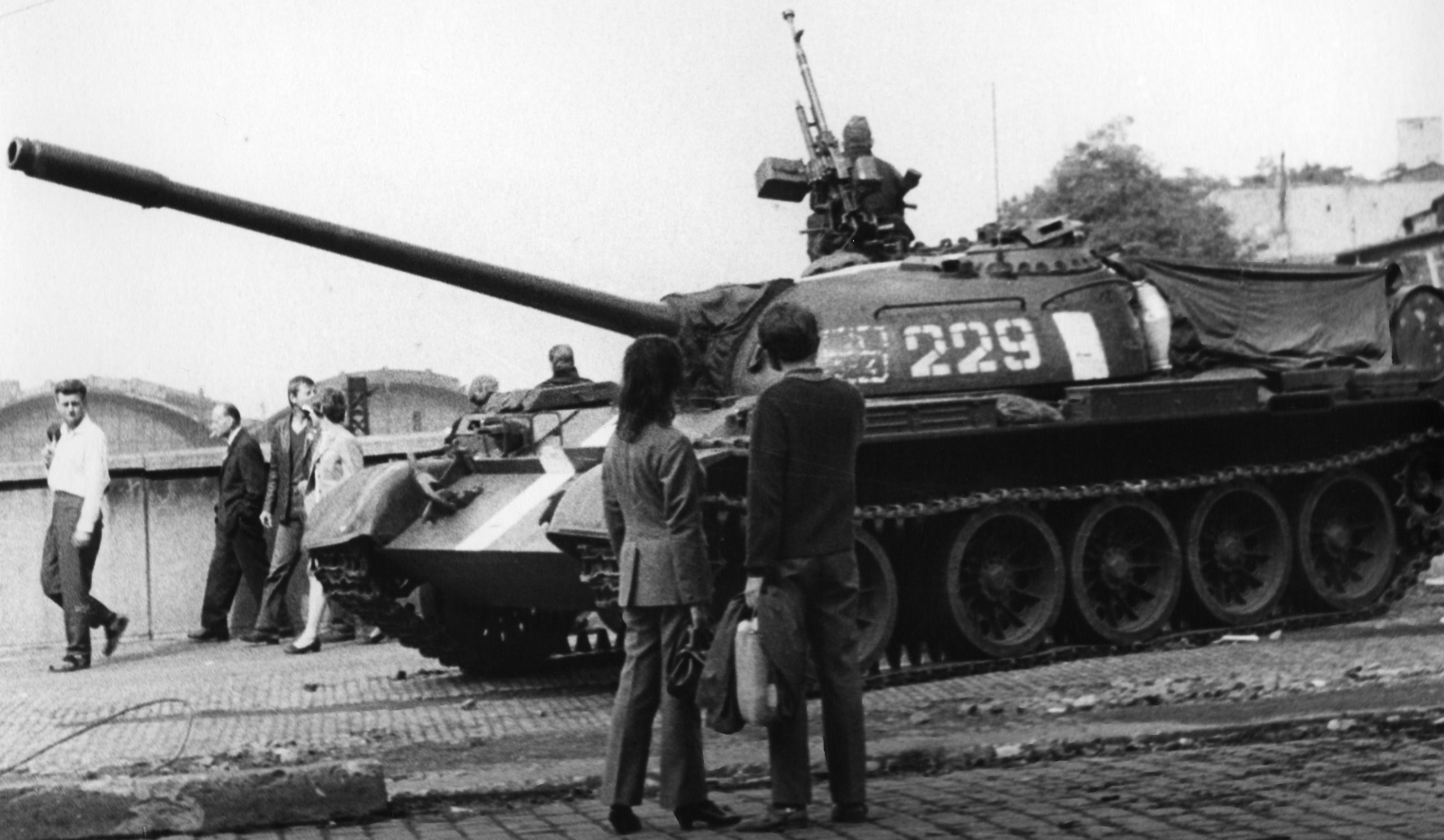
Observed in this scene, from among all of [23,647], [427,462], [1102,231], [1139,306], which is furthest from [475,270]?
[1102,231]

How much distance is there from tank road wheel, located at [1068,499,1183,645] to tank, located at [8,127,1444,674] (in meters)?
0.02

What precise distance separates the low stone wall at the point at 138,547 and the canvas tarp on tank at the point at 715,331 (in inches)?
223

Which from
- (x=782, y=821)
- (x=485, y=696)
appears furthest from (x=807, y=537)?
(x=485, y=696)

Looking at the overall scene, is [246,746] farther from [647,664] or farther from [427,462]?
[427,462]

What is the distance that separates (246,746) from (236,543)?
6.39m

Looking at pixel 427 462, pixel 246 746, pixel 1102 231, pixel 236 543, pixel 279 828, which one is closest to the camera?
pixel 279 828

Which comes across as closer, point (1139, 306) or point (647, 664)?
point (647, 664)

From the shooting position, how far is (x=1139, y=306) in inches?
529

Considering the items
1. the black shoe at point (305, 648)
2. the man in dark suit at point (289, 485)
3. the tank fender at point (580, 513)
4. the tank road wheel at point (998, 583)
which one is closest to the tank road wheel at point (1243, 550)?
the tank road wheel at point (998, 583)

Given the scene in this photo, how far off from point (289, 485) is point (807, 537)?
8.53 metres

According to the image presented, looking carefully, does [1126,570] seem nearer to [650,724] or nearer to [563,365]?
[563,365]

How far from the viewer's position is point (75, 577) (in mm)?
13820

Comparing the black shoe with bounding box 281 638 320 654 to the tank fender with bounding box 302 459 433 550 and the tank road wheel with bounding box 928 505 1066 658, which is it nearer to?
the tank fender with bounding box 302 459 433 550

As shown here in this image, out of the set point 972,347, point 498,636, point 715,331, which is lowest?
point 498,636
